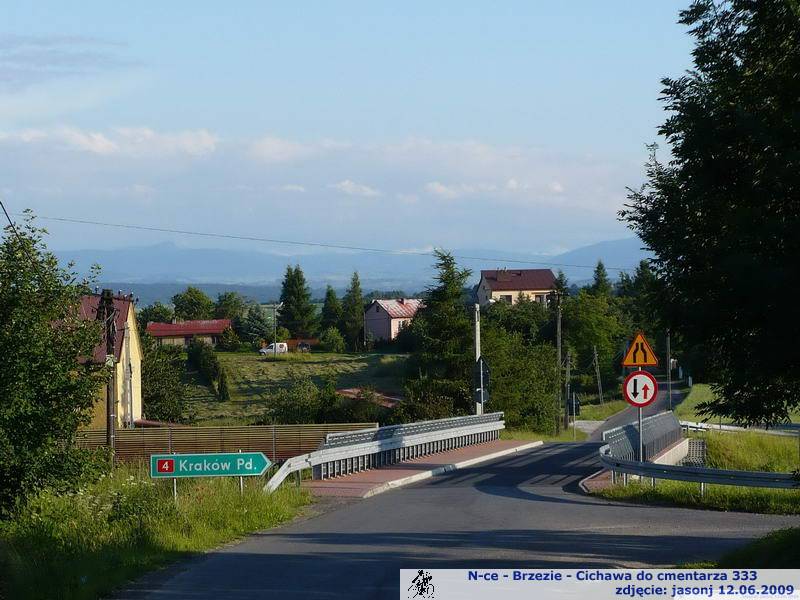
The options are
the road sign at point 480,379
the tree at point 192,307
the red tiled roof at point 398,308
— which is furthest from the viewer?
the tree at point 192,307

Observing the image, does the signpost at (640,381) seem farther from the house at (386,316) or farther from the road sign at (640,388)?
the house at (386,316)

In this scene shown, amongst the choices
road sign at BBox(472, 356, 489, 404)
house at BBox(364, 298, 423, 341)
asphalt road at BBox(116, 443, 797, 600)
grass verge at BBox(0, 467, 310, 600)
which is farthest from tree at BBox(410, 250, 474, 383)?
house at BBox(364, 298, 423, 341)

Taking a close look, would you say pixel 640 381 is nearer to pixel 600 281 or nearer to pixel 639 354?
pixel 639 354

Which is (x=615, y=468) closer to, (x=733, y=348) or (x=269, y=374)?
→ (x=733, y=348)

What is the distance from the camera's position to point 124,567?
12.6m

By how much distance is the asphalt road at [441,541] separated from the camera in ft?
38.2

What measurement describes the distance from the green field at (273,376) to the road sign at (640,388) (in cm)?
4986

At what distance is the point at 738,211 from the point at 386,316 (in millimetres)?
151617

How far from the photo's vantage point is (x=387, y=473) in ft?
80.5

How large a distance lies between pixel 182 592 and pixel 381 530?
4956 millimetres

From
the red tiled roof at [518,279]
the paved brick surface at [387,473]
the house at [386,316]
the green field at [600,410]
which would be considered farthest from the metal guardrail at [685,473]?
the red tiled roof at [518,279]

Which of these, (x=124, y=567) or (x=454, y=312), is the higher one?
(x=454, y=312)

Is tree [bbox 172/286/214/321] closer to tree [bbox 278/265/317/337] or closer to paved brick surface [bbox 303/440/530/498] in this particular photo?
tree [bbox 278/265/317/337]

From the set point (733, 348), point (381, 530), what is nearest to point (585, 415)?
point (381, 530)
